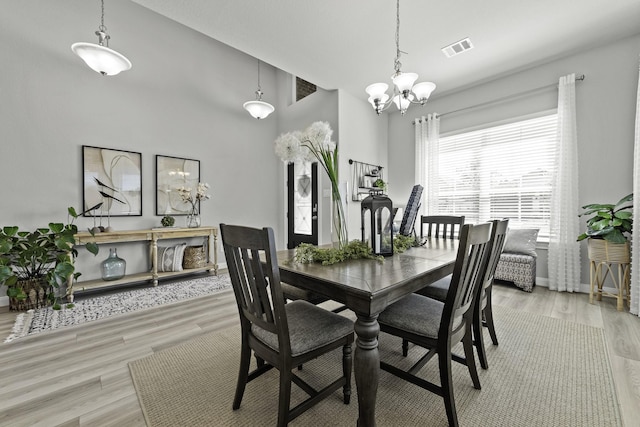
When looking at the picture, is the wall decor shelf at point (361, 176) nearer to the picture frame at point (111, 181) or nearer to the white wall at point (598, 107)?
the white wall at point (598, 107)

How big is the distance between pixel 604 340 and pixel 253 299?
2703 millimetres

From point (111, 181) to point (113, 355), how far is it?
248cm

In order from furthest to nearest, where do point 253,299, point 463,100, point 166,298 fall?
point 463,100, point 166,298, point 253,299

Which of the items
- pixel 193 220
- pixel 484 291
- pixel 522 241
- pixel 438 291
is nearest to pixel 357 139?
pixel 522 241

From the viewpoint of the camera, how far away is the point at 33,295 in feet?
8.96

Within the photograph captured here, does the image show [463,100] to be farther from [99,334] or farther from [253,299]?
[99,334]

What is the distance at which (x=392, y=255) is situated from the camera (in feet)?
5.51

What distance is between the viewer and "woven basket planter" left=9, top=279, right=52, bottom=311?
2.69 meters

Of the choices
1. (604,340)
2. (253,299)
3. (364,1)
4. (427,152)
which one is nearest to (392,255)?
(253,299)

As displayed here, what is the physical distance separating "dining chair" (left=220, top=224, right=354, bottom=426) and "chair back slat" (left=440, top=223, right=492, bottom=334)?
48 cm

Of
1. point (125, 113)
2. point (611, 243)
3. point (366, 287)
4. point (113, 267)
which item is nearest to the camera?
point (366, 287)

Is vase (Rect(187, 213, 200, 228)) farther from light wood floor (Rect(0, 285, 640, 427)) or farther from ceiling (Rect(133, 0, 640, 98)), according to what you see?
ceiling (Rect(133, 0, 640, 98))

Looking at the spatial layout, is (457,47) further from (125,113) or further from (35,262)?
(35,262)

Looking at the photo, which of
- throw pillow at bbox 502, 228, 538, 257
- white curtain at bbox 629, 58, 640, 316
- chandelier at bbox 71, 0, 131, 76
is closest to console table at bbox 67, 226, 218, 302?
chandelier at bbox 71, 0, 131, 76
